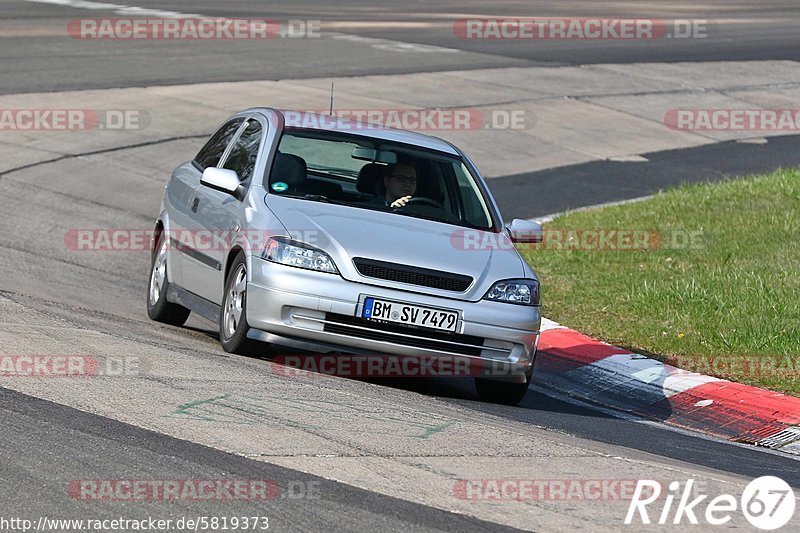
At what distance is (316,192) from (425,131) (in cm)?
1087

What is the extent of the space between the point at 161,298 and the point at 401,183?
82.2 inches

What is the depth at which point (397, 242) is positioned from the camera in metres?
8.35

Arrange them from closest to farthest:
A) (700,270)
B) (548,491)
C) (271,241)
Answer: (548,491)
(271,241)
(700,270)

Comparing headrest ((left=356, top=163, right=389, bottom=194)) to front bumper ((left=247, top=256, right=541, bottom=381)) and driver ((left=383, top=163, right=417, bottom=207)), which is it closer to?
driver ((left=383, top=163, right=417, bottom=207))

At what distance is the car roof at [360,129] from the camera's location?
962 cm

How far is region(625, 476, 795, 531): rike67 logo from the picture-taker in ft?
18.5

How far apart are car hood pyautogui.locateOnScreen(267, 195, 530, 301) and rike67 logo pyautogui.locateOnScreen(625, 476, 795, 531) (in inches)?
97.4

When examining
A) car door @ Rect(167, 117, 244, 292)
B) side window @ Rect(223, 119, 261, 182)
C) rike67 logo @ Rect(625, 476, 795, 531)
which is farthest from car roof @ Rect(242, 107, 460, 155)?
rike67 logo @ Rect(625, 476, 795, 531)

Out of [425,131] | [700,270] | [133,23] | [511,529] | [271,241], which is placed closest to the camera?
[511,529]

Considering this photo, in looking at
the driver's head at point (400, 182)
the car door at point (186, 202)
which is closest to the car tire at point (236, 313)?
the car door at point (186, 202)

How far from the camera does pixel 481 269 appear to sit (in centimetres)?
840

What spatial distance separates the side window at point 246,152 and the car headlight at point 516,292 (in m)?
1.94

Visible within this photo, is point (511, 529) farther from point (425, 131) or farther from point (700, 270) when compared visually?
point (425, 131)

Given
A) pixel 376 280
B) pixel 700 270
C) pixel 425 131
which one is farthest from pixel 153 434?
pixel 425 131
